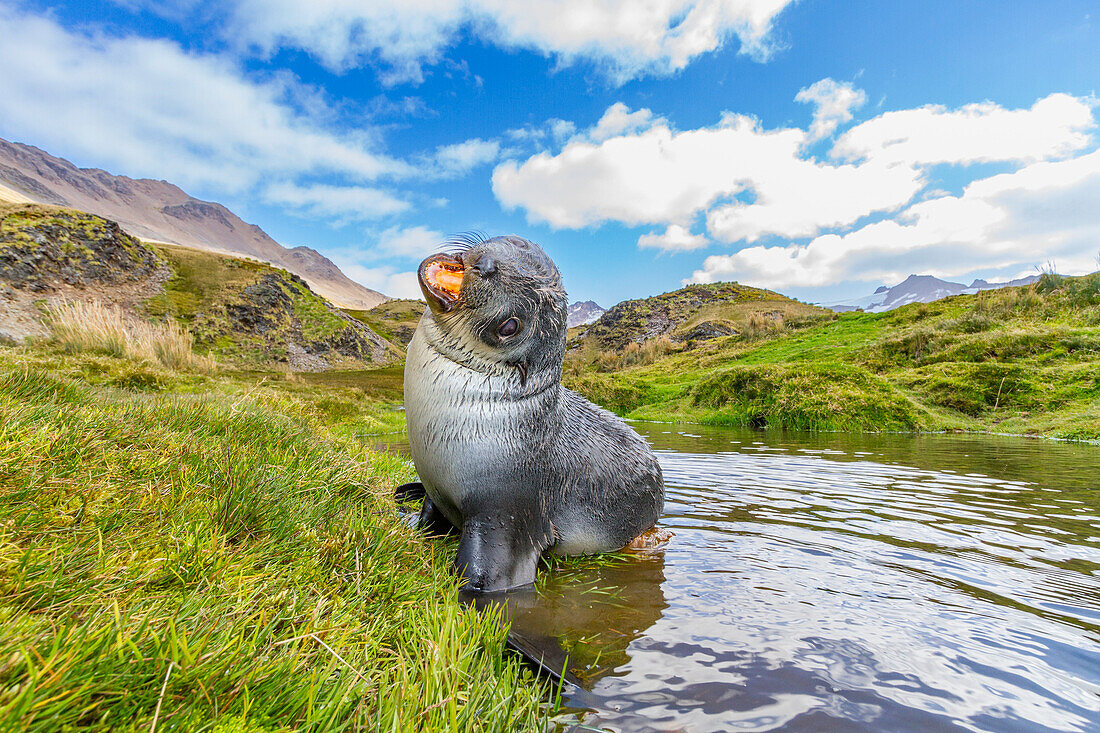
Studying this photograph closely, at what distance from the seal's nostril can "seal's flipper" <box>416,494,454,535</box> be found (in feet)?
5.07

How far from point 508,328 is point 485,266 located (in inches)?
14.1

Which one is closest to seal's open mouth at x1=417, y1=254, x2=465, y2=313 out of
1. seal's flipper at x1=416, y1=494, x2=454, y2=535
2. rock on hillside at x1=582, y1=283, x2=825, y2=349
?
seal's flipper at x1=416, y1=494, x2=454, y2=535

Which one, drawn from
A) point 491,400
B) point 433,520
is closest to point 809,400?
point 433,520

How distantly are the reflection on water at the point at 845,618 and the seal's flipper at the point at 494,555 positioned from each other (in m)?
0.16

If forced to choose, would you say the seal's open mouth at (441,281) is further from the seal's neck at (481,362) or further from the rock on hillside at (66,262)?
the rock on hillside at (66,262)

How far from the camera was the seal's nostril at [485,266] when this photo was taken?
9.04 feet

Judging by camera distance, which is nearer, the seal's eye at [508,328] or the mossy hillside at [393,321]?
the seal's eye at [508,328]

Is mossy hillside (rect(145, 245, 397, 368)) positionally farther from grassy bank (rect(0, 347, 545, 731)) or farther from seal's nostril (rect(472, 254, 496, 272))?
seal's nostril (rect(472, 254, 496, 272))

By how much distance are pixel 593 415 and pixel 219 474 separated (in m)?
2.38

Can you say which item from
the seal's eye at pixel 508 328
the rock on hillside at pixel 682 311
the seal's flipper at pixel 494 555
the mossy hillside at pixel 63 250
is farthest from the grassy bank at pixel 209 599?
the rock on hillside at pixel 682 311

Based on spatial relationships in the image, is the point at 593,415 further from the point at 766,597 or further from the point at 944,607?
the point at 944,607

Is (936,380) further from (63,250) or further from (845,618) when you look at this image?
(63,250)

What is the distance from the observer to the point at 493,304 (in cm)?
277

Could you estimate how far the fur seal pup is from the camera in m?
2.77
